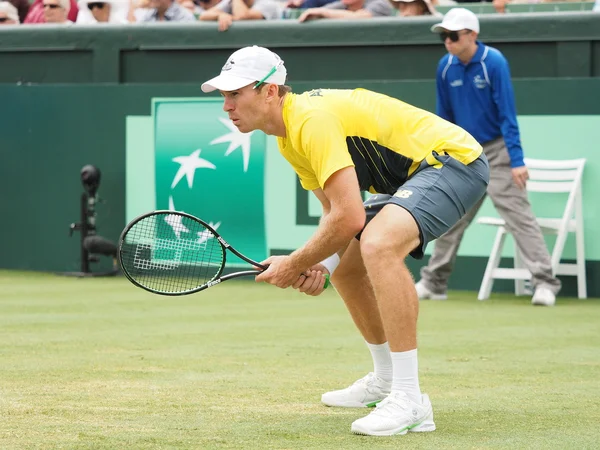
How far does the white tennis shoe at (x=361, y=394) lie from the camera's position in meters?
5.19

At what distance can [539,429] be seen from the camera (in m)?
4.68

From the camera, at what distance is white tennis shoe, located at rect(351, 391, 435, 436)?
14.9 ft

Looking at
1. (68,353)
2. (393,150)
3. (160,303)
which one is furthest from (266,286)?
(393,150)

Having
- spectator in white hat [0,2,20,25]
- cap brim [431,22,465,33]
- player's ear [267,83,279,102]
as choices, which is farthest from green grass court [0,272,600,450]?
spectator in white hat [0,2,20,25]

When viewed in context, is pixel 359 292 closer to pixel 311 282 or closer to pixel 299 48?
pixel 311 282

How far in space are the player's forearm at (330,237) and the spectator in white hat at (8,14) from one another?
9274 mm

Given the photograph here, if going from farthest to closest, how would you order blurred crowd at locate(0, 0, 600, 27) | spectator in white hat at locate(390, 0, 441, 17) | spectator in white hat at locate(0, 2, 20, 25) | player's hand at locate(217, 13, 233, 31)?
spectator in white hat at locate(0, 2, 20, 25), player's hand at locate(217, 13, 233, 31), blurred crowd at locate(0, 0, 600, 27), spectator in white hat at locate(390, 0, 441, 17)

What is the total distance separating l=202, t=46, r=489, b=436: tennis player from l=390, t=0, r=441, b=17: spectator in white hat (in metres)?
6.00

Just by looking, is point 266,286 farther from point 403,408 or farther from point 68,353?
point 403,408

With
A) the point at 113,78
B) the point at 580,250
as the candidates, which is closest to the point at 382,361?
the point at 580,250

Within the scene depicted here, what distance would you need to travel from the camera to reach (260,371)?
6.14 m

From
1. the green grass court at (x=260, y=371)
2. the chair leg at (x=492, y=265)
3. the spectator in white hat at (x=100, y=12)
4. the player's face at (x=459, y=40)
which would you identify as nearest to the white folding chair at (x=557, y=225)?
the chair leg at (x=492, y=265)

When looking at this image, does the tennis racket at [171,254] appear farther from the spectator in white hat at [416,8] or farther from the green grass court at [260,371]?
the spectator in white hat at [416,8]

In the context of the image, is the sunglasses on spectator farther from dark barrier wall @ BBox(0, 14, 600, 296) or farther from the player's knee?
the player's knee
